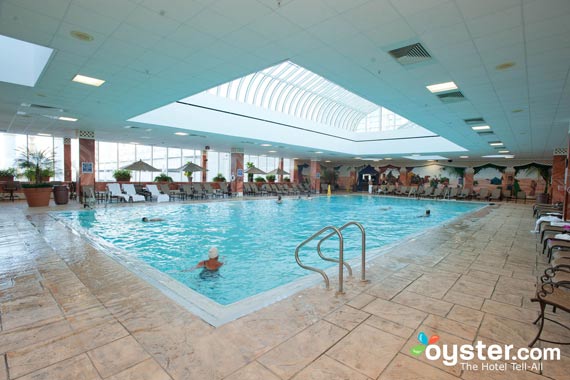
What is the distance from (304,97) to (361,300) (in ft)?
55.7

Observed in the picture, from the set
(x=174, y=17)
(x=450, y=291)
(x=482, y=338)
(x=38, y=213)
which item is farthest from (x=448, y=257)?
(x=38, y=213)

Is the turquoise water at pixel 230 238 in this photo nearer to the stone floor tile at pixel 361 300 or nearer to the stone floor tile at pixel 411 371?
the stone floor tile at pixel 361 300

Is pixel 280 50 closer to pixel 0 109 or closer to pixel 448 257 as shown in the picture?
pixel 448 257

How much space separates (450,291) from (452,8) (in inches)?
132

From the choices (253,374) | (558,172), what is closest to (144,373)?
(253,374)

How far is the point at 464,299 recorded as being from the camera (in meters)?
3.18

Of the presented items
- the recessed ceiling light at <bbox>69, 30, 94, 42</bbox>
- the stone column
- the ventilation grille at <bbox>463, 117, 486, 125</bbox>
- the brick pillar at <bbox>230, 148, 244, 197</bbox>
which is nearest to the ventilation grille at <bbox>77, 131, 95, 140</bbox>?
the brick pillar at <bbox>230, 148, 244, 197</bbox>

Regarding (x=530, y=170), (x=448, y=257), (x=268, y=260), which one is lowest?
(x=268, y=260)

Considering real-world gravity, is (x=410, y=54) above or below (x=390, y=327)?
above

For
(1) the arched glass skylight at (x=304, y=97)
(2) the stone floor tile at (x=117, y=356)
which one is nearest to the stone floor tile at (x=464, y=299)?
(2) the stone floor tile at (x=117, y=356)

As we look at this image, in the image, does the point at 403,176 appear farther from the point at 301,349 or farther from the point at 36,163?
the point at 301,349

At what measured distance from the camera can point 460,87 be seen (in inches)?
233

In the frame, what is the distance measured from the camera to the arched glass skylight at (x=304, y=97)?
14.9 meters

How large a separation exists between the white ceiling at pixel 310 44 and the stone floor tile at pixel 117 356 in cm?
362
